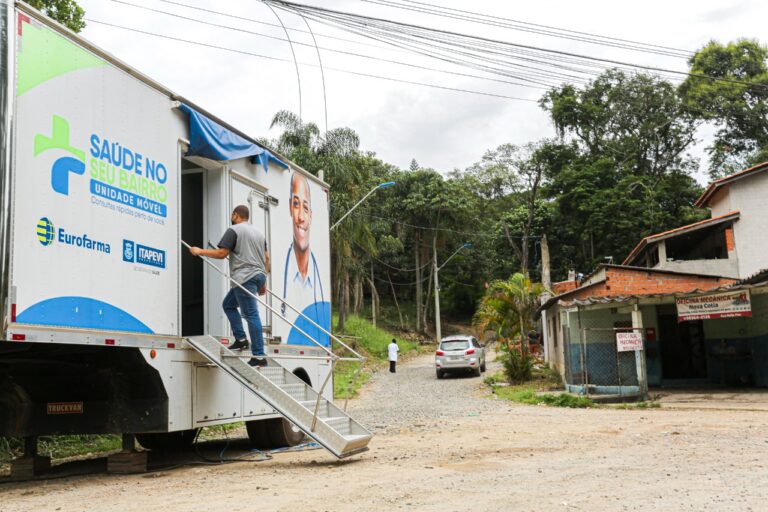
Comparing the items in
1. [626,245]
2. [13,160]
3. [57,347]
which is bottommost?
[57,347]

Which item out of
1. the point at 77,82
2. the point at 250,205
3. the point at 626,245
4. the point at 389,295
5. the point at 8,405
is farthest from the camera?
the point at 389,295

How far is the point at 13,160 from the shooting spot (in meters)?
5.86

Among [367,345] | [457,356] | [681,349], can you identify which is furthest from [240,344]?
[367,345]

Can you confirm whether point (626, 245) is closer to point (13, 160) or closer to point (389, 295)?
point (389, 295)

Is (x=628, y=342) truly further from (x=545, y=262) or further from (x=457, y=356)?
(x=545, y=262)

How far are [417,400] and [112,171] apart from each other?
13724 mm

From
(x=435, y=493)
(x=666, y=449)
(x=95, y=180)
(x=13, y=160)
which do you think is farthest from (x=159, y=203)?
(x=666, y=449)

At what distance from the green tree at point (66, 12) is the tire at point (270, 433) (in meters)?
9.04

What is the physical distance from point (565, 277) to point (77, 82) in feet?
133

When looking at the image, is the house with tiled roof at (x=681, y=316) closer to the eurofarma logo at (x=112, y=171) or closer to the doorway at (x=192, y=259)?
the doorway at (x=192, y=259)

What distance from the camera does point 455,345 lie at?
90.4ft

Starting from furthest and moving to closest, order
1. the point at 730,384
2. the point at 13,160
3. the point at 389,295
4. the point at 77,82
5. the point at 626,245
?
the point at 389,295 < the point at 626,245 < the point at 730,384 < the point at 77,82 < the point at 13,160

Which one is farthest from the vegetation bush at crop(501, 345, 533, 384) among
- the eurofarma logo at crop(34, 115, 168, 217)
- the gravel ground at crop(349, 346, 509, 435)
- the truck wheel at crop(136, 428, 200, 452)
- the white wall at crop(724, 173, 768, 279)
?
the eurofarma logo at crop(34, 115, 168, 217)

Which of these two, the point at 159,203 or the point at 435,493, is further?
the point at 159,203
